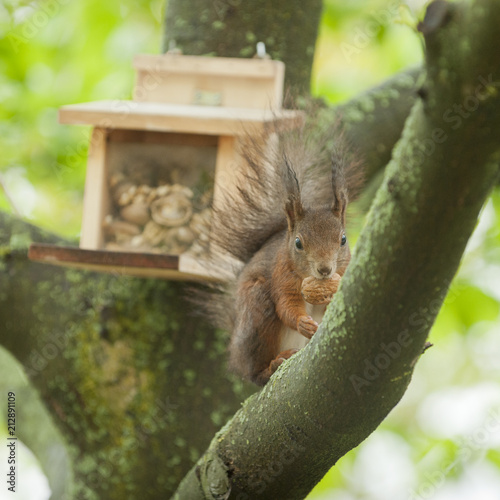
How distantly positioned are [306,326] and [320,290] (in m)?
0.08

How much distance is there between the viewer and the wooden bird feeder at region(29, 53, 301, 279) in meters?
1.92

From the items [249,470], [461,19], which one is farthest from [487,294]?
[461,19]

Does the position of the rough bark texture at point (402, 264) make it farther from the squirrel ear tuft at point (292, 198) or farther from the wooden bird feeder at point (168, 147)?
the wooden bird feeder at point (168, 147)

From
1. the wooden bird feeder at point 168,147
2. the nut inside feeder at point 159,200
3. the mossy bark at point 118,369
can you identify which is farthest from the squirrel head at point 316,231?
the mossy bark at point 118,369

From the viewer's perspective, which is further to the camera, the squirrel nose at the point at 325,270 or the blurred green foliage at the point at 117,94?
the blurred green foliage at the point at 117,94

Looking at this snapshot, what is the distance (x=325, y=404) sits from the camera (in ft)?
3.27

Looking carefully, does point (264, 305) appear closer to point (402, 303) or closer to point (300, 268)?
point (300, 268)

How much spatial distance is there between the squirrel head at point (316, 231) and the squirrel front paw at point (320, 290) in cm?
2

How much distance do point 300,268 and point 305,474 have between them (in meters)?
0.52

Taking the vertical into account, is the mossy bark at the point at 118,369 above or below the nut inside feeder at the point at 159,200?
below

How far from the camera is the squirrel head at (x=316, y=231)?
1.51m

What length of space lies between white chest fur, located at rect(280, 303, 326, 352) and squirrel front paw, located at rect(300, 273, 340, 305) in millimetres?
237

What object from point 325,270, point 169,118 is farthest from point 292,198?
point 169,118

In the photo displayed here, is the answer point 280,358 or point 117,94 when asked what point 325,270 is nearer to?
point 280,358
